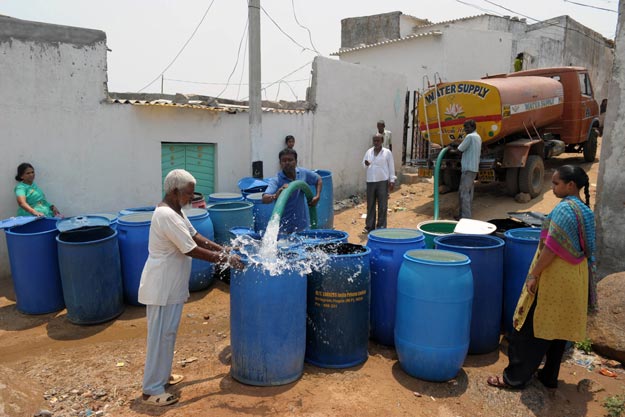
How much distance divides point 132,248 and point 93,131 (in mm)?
2456

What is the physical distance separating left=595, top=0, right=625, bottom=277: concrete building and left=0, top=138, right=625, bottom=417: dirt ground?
60.0 inches

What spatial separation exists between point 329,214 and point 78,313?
14.4 ft

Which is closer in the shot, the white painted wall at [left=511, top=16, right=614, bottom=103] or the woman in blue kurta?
the woman in blue kurta

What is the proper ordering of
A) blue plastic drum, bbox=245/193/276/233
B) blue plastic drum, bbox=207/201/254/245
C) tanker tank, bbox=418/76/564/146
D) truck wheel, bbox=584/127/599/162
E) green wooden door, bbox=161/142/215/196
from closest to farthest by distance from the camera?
blue plastic drum, bbox=207/201/254/245, blue plastic drum, bbox=245/193/276/233, green wooden door, bbox=161/142/215/196, tanker tank, bbox=418/76/564/146, truck wheel, bbox=584/127/599/162

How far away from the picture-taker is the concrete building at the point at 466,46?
16.3 meters

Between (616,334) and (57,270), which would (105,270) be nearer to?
(57,270)

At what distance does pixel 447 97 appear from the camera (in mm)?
9164

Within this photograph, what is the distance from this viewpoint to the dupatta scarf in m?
3.34

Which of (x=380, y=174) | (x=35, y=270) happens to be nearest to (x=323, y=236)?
(x=35, y=270)

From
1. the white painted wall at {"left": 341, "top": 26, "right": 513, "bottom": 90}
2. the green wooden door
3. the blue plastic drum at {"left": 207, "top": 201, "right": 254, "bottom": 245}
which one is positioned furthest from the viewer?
the white painted wall at {"left": 341, "top": 26, "right": 513, "bottom": 90}

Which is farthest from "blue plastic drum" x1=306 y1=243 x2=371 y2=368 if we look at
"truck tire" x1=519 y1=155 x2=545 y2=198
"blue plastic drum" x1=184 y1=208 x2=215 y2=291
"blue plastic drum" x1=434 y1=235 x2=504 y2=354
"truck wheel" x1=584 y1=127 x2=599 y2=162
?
"truck wheel" x1=584 y1=127 x2=599 y2=162

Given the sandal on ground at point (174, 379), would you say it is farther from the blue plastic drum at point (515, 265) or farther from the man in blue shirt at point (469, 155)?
the man in blue shirt at point (469, 155)

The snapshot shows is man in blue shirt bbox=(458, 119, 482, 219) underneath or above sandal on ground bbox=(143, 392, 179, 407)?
above

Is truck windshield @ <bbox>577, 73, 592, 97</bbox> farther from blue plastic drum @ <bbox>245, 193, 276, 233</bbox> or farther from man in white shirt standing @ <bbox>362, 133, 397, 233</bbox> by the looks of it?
blue plastic drum @ <bbox>245, 193, 276, 233</bbox>
